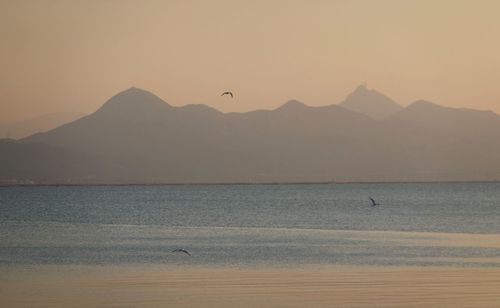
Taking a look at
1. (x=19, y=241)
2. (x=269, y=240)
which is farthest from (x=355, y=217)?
(x=19, y=241)

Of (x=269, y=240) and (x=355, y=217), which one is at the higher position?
(x=355, y=217)

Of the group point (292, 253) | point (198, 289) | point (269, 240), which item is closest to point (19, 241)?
point (269, 240)

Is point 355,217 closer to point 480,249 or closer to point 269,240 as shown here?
point 269,240

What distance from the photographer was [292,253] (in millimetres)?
43250

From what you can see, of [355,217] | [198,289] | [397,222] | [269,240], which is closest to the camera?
[198,289]

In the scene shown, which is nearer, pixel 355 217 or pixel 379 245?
pixel 379 245

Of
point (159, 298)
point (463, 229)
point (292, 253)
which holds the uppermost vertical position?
point (463, 229)

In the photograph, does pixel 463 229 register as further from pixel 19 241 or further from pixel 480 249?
pixel 19 241

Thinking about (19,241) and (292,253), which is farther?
(19,241)

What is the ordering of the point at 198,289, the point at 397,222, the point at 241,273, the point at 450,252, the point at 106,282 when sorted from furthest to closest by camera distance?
the point at 397,222 < the point at 450,252 < the point at 241,273 < the point at 106,282 < the point at 198,289

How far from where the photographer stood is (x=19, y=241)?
5344cm

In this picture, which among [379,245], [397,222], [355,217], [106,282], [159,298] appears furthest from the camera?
[355,217]

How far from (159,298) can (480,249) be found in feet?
66.5

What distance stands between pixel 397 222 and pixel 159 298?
155 ft
